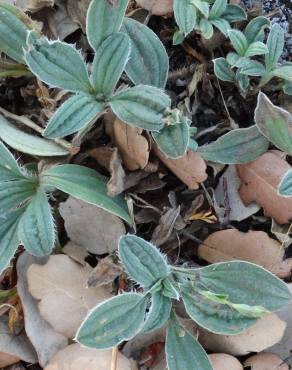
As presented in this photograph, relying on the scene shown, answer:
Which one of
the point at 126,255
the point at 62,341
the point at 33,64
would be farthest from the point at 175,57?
the point at 62,341

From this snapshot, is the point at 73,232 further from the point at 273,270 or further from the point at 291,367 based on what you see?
the point at 291,367

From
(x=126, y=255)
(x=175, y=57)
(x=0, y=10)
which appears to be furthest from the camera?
(x=175, y=57)

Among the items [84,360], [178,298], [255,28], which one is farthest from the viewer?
[255,28]

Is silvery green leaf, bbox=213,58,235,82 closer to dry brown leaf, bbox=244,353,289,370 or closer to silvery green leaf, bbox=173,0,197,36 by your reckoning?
silvery green leaf, bbox=173,0,197,36

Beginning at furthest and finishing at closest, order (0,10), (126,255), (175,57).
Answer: (175,57) < (0,10) < (126,255)

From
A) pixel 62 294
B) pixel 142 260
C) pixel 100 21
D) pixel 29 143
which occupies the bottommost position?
pixel 62 294

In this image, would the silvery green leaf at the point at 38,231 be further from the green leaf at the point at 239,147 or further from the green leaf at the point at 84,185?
the green leaf at the point at 239,147

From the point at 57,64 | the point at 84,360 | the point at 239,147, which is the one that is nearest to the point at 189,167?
the point at 239,147

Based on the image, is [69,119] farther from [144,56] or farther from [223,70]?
[223,70]
